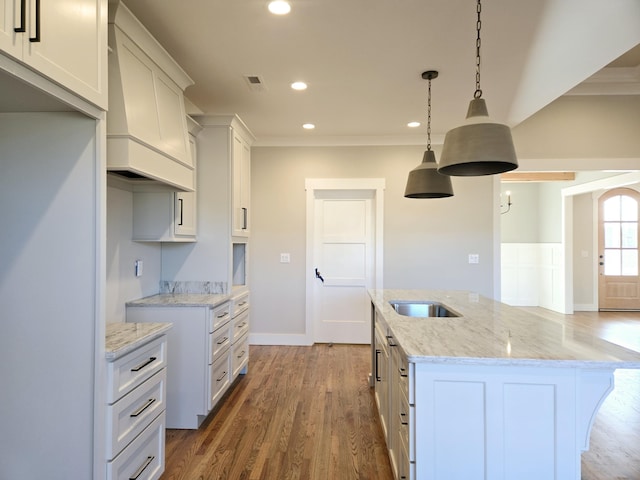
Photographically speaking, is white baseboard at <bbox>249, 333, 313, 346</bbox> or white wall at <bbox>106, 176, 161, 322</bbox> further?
white baseboard at <bbox>249, 333, 313, 346</bbox>

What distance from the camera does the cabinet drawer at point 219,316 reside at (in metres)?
2.70

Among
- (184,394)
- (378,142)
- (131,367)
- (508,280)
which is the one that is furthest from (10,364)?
(508,280)

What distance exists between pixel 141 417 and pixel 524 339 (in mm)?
1863

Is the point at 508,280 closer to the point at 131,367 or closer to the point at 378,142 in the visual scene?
the point at 378,142

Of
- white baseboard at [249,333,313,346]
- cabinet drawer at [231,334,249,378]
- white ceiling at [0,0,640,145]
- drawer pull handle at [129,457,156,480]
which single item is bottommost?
white baseboard at [249,333,313,346]

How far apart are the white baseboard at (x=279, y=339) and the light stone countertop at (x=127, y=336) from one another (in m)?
2.68

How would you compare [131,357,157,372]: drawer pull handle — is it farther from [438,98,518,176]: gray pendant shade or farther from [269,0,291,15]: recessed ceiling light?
[269,0,291,15]: recessed ceiling light

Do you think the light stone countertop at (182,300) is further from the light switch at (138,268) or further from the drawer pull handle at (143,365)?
the drawer pull handle at (143,365)

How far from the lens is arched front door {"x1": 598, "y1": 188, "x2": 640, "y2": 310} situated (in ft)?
23.4

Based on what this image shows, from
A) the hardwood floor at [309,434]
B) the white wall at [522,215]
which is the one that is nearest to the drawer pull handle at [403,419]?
the hardwood floor at [309,434]

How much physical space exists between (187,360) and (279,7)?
2.39 metres

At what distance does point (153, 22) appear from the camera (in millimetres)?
2207

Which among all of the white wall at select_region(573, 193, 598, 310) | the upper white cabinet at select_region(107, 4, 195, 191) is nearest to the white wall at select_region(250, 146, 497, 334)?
the upper white cabinet at select_region(107, 4, 195, 191)

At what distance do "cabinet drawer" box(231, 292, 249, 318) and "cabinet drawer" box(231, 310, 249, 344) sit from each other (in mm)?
40
